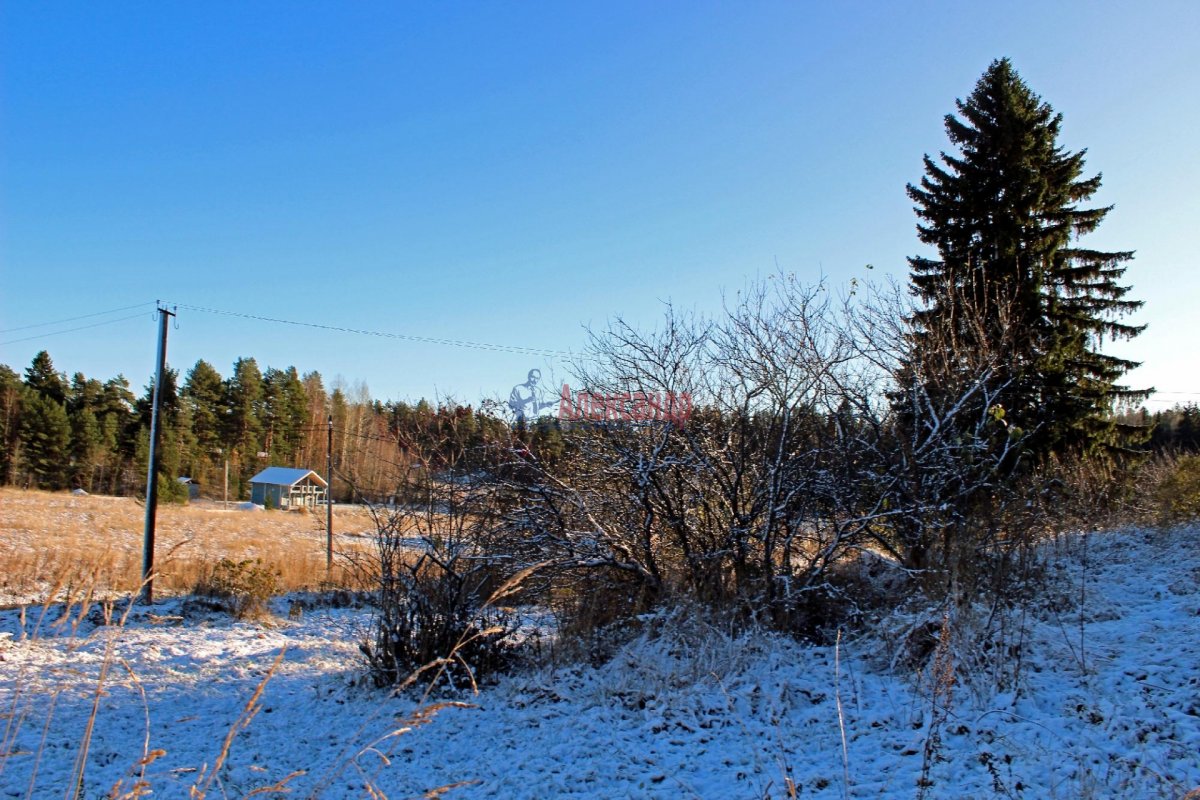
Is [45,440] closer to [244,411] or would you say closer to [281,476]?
[244,411]

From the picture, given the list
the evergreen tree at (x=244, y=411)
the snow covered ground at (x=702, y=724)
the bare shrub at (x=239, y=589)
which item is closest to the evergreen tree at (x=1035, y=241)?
the snow covered ground at (x=702, y=724)

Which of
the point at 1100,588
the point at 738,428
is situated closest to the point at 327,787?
the point at 738,428

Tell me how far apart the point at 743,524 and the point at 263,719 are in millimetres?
4684

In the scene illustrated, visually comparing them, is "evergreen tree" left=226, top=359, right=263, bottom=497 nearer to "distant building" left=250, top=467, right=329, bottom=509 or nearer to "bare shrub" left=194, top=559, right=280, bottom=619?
"distant building" left=250, top=467, right=329, bottom=509

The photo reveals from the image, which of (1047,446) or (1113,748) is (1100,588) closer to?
(1113,748)

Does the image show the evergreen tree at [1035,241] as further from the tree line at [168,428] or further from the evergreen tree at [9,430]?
the evergreen tree at [9,430]

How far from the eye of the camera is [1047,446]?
44.5 feet

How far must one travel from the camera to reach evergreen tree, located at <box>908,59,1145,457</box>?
542 inches

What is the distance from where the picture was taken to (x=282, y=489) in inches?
1854

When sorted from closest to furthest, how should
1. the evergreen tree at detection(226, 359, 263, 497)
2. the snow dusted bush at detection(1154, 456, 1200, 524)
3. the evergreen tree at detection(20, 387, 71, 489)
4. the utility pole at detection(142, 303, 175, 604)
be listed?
the snow dusted bush at detection(1154, 456, 1200, 524) < the utility pole at detection(142, 303, 175, 604) < the evergreen tree at detection(20, 387, 71, 489) < the evergreen tree at detection(226, 359, 263, 497)

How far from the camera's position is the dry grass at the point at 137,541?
14.0 m

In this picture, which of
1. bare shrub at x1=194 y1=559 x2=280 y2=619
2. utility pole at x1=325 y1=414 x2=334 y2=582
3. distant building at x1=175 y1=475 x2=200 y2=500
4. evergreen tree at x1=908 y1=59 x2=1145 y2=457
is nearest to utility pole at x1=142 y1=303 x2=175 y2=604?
bare shrub at x1=194 y1=559 x2=280 y2=619

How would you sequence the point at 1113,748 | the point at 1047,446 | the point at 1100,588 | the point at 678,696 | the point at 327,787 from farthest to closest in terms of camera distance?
the point at 1047,446 → the point at 1100,588 → the point at 678,696 → the point at 327,787 → the point at 1113,748

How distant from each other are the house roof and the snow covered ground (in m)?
42.9
